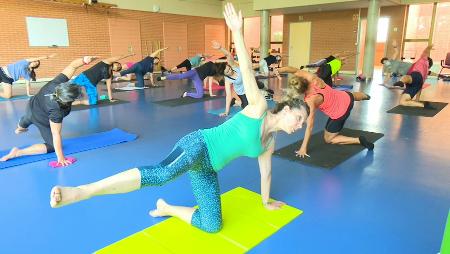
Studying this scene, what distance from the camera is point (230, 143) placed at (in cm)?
175

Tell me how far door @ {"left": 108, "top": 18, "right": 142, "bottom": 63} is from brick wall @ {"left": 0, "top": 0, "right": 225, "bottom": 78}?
152 mm

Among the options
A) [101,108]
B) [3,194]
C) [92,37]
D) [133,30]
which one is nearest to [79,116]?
[101,108]

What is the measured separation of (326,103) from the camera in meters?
3.53

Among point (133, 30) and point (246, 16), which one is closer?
point (133, 30)

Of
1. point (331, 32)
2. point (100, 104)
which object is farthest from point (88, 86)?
point (331, 32)

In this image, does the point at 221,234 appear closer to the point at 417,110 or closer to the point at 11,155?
the point at 11,155

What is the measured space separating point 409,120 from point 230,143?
416 centimetres

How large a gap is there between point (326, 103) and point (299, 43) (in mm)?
11232

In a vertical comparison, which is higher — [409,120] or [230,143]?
[230,143]

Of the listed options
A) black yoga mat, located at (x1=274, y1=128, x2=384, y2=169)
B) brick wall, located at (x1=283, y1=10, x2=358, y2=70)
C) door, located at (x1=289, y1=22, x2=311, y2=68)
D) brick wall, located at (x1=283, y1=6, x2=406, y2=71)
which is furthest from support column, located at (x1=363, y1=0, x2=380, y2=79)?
black yoga mat, located at (x1=274, y1=128, x2=384, y2=169)

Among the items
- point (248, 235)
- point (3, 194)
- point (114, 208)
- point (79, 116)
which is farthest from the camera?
point (79, 116)

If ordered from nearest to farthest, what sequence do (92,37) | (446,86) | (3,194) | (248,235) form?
(248,235) → (3,194) → (446,86) → (92,37)

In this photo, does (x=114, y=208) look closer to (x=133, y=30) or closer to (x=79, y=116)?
(x=79, y=116)

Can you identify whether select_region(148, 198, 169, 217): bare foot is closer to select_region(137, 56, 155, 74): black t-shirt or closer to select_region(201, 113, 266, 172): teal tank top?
select_region(201, 113, 266, 172): teal tank top
